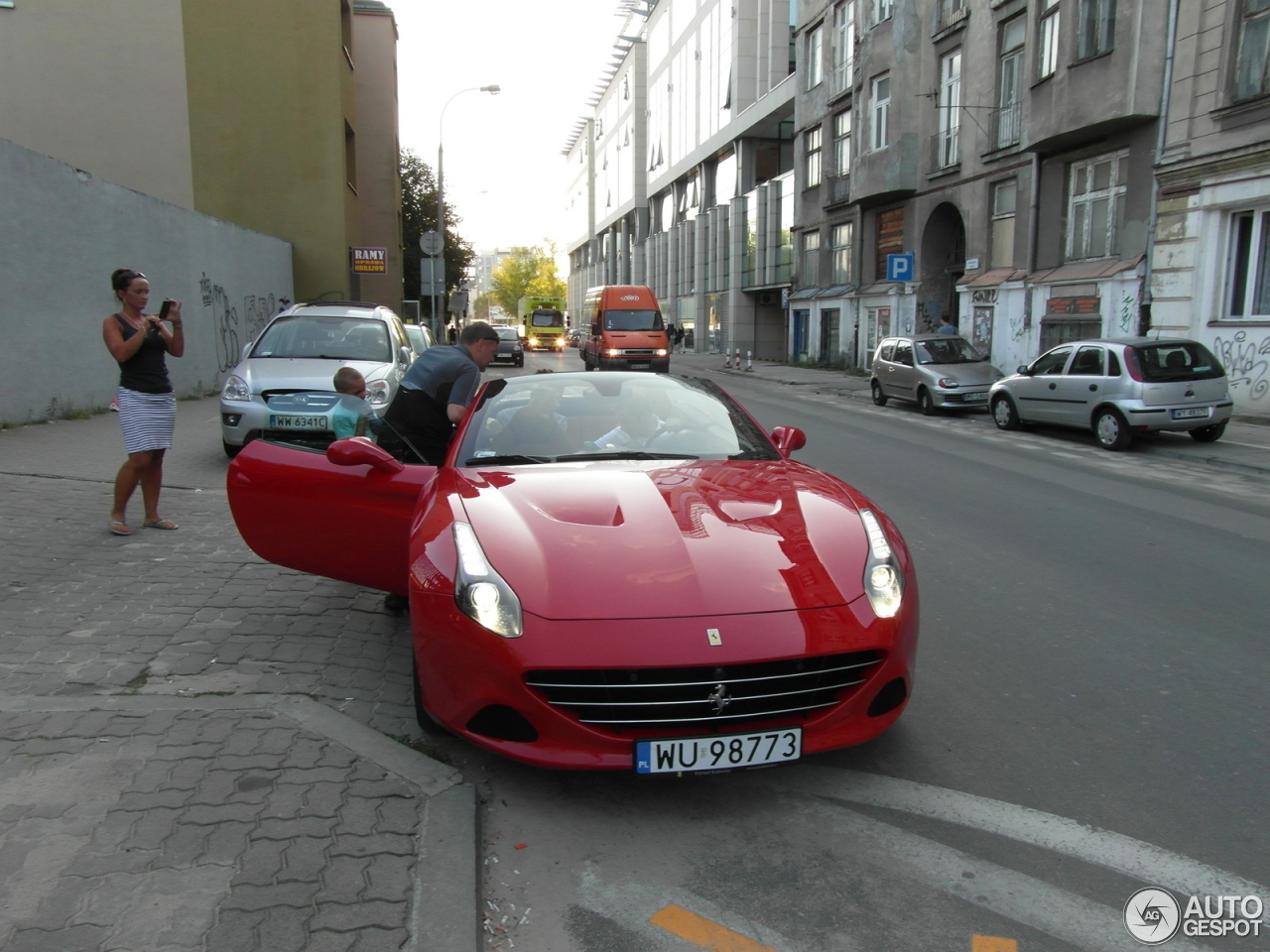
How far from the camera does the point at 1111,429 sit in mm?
13273

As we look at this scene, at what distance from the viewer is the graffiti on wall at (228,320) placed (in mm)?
18438

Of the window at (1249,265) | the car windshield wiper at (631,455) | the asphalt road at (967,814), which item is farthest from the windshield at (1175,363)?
the car windshield wiper at (631,455)

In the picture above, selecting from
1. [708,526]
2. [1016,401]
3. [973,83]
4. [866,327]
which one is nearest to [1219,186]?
[1016,401]

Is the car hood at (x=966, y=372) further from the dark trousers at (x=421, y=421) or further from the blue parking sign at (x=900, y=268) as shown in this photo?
the dark trousers at (x=421, y=421)

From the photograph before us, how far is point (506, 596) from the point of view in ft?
10.1

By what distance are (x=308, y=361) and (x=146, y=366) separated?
3.74m

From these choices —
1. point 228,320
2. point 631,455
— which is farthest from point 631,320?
point 631,455

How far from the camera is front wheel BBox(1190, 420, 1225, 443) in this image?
1307 cm

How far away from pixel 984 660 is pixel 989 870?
1.90 m

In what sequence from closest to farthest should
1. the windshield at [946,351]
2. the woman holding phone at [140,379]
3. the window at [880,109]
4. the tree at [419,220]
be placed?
the woman holding phone at [140,379]
the windshield at [946,351]
the window at [880,109]
the tree at [419,220]

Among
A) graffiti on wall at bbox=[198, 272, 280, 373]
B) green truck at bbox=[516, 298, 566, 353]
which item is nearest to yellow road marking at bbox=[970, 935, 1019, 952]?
graffiti on wall at bbox=[198, 272, 280, 373]

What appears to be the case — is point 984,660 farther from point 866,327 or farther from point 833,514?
point 866,327

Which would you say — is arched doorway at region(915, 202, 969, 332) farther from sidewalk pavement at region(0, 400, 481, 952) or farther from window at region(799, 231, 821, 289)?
sidewalk pavement at region(0, 400, 481, 952)

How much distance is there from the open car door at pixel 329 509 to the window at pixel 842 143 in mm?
31155
